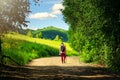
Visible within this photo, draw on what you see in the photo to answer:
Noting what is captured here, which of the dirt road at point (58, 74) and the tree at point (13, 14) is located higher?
the tree at point (13, 14)

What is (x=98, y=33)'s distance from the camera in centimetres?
2906

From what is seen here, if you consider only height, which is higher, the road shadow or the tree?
the tree

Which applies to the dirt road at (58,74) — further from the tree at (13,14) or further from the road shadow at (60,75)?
the tree at (13,14)

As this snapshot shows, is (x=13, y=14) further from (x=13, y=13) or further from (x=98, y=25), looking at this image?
(x=98, y=25)

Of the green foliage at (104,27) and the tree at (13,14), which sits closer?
the tree at (13,14)

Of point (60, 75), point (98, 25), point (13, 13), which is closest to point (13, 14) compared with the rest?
point (13, 13)

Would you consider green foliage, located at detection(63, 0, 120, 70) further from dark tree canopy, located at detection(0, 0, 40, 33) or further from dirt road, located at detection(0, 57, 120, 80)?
dark tree canopy, located at detection(0, 0, 40, 33)

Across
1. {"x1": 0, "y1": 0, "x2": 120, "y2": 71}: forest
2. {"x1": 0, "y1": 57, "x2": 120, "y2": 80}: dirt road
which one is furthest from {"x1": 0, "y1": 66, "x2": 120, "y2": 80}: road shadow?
{"x1": 0, "y1": 0, "x2": 120, "y2": 71}: forest

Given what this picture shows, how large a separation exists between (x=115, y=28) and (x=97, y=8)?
6.35ft

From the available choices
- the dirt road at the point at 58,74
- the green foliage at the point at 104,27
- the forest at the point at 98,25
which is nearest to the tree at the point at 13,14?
the forest at the point at 98,25

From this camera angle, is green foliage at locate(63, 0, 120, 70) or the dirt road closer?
the dirt road

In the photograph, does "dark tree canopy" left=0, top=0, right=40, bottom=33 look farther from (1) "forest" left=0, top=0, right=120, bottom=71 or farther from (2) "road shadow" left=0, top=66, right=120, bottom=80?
(2) "road shadow" left=0, top=66, right=120, bottom=80

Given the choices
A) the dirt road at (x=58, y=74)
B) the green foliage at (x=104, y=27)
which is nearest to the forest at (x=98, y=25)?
the green foliage at (x=104, y=27)

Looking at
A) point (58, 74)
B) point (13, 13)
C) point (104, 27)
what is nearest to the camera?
point (13, 13)
